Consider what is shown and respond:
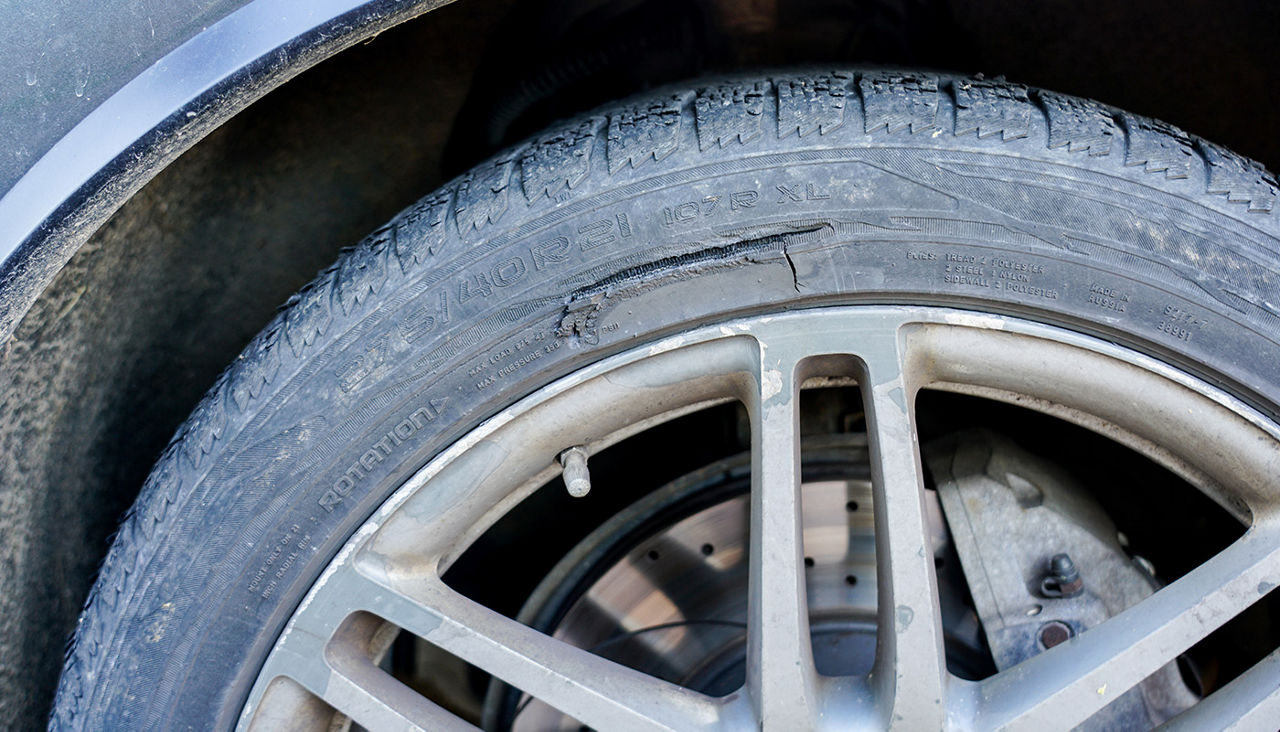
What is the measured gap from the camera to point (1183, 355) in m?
0.97

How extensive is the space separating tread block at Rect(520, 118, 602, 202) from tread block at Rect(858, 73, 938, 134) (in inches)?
11.6

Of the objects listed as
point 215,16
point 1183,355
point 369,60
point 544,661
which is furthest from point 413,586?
point 1183,355

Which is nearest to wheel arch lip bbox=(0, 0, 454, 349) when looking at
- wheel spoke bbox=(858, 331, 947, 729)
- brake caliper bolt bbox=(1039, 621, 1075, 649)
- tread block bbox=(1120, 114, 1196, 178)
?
wheel spoke bbox=(858, 331, 947, 729)

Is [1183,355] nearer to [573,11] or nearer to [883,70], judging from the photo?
[883,70]

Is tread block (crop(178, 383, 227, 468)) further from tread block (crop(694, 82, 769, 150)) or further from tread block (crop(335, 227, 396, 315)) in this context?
tread block (crop(694, 82, 769, 150))

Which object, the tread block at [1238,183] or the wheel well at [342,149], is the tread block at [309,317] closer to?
the wheel well at [342,149]

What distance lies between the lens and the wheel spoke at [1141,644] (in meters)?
0.98

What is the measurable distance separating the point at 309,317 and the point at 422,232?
16 cm

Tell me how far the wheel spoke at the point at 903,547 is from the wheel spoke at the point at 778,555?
3.3 inches

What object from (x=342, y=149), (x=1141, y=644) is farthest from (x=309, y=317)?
(x=1141, y=644)

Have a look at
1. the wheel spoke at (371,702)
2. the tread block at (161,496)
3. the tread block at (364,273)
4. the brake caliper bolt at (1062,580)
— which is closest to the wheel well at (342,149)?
the tread block at (161,496)

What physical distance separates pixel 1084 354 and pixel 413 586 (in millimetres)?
784

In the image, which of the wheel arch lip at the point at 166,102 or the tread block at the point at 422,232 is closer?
the wheel arch lip at the point at 166,102

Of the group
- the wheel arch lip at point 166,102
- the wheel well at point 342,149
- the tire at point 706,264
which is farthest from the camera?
the wheel well at point 342,149
